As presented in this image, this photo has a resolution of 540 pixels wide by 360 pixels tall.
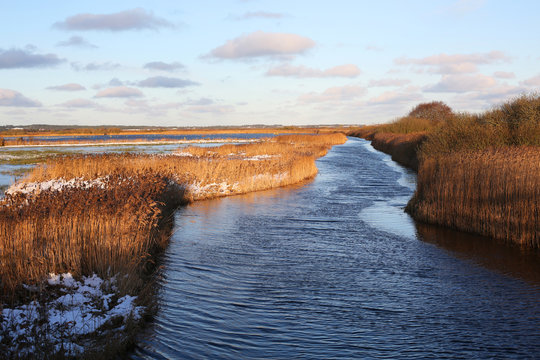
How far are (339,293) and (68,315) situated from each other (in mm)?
4966

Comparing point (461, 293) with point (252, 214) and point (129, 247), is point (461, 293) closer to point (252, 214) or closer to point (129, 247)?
point (129, 247)

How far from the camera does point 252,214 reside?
17.4 meters

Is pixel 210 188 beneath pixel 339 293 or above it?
above

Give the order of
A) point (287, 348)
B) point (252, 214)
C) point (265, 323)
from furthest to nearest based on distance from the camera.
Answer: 1. point (252, 214)
2. point (265, 323)
3. point (287, 348)

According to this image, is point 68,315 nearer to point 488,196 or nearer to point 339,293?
point 339,293

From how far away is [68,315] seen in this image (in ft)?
21.6

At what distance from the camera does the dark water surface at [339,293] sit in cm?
679

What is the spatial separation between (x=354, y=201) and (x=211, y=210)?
258 inches

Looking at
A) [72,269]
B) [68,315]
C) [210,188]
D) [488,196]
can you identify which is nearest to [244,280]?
[72,269]

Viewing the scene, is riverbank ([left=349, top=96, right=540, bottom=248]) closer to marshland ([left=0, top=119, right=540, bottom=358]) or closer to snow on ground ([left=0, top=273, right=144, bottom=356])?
marshland ([left=0, top=119, right=540, bottom=358])

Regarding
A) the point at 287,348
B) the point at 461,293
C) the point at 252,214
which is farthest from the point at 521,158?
the point at 287,348

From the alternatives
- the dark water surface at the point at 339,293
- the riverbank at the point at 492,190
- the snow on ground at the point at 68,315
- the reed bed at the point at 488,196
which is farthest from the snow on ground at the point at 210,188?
the snow on ground at the point at 68,315

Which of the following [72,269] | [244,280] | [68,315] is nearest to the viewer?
[68,315]

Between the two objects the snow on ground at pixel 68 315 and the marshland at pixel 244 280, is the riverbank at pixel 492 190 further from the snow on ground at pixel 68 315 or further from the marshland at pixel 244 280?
the snow on ground at pixel 68 315
